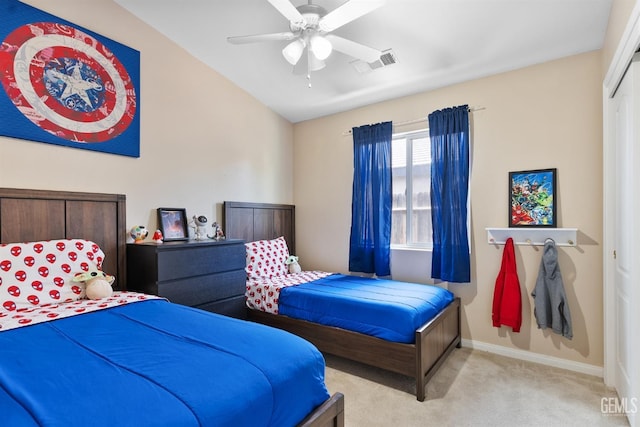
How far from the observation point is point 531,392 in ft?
7.41

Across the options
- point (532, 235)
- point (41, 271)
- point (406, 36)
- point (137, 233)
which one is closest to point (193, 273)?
point (137, 233)

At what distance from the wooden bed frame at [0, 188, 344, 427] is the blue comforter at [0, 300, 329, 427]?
94 centimetres

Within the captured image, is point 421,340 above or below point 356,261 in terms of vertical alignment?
below

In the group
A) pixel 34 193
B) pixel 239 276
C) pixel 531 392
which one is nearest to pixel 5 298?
pixel 34 193

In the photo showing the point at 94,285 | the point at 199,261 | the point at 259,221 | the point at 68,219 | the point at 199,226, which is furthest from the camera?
the point at 259,221

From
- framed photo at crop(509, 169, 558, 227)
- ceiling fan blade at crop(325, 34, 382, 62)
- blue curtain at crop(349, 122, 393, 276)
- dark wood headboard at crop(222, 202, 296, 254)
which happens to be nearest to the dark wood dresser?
dark wood headboard at crop(222, 202, 296, 254)

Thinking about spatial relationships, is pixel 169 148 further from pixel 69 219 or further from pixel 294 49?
pixel 294 49

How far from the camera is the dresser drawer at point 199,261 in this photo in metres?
2.44

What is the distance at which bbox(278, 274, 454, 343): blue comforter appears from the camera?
2301 millimetres

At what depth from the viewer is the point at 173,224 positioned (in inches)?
117

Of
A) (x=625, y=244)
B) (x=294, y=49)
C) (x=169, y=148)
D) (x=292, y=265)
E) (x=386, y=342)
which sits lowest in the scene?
(x=386, y=342)

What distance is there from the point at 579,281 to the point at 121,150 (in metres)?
3.80

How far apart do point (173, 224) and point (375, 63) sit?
2.29 m

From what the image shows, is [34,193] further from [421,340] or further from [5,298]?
[421,340]
